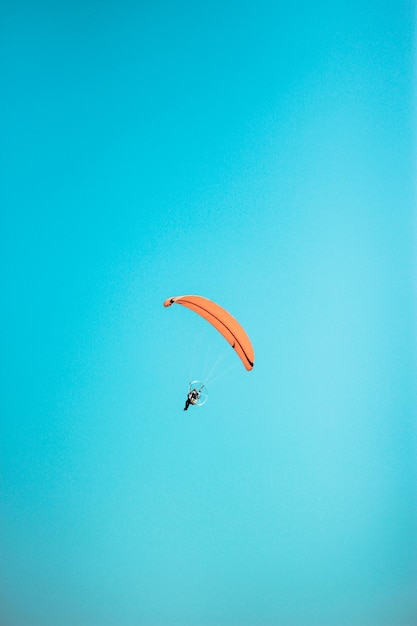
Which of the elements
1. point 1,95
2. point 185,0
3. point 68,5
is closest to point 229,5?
point 185,0

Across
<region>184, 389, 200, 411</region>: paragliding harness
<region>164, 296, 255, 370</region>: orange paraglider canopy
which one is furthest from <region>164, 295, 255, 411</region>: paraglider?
<region>184, 389, 200, 411</region>: paragliding harness

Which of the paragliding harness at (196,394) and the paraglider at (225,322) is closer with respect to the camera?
the paraglider at (225,322)

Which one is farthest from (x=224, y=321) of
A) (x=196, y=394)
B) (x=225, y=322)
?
(x=196, y=394)

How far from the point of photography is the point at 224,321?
5121mm

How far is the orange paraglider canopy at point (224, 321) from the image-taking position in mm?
5066

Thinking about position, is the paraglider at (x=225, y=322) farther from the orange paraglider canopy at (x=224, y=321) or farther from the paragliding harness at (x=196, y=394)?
the paragliding harness at (x=196, y=394)

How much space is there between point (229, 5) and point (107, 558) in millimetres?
5956

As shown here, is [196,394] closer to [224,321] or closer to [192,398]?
[192,398]

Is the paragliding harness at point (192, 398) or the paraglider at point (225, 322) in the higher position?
the paraglider at point (225, 322)

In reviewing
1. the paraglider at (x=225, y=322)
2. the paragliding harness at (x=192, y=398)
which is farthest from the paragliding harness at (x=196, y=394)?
the paraglider at (x=225, y=322)

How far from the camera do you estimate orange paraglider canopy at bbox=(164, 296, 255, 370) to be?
5066mm

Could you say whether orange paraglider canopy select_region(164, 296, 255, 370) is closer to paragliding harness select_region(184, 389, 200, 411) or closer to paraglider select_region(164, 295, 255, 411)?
paraglider select_region(164, 295, 255, 411)

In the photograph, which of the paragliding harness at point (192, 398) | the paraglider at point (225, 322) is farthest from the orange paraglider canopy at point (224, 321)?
the paragliding harness at point (192, 398)

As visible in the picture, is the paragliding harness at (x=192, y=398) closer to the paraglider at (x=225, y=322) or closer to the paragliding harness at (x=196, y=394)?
the paragliding harness at (x=196, y=394)
